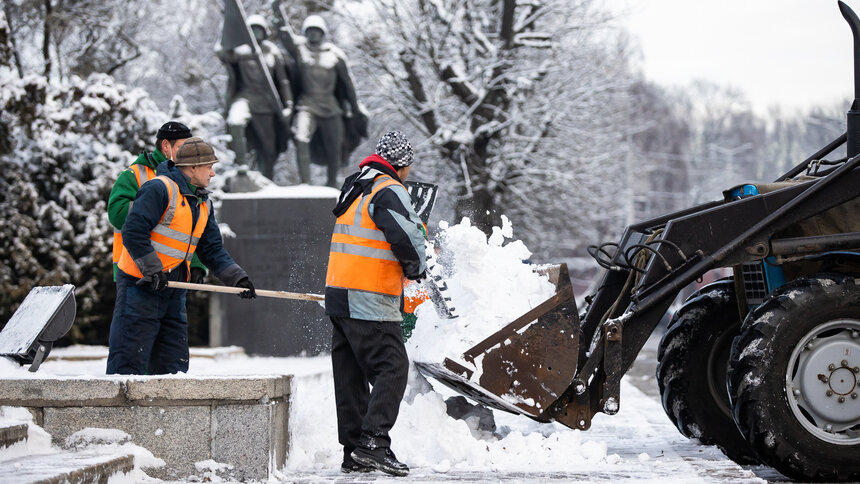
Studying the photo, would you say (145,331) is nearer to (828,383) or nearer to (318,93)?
(828,383)

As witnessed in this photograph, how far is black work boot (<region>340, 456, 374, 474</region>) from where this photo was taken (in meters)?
4.60

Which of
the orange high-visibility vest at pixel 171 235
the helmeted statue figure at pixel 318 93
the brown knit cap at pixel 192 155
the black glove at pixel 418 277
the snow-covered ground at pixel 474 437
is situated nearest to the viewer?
the snow-covered ground at pixel 474 437

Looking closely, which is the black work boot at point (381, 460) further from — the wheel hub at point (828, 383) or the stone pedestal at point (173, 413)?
the wheel hub at point (828, 383)

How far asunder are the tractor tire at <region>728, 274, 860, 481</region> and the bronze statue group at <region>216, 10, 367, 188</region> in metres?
9.14

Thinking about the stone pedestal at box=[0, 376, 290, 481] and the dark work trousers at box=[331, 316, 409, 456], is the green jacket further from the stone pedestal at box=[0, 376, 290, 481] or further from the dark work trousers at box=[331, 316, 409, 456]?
the dark work trousers at box=[331, 316, 409, 456]

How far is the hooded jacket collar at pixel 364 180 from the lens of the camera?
15.9 ft

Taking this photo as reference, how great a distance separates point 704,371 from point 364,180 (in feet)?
7.65

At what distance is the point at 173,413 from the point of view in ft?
14.4

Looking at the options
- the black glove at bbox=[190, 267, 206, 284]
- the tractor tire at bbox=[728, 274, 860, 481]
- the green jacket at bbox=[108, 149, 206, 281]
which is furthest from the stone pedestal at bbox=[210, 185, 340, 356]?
the tractor tire at bbox=[728, 274, 860, 481]

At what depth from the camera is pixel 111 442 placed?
14.3ft

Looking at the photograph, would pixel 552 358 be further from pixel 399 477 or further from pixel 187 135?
pixel 187 135

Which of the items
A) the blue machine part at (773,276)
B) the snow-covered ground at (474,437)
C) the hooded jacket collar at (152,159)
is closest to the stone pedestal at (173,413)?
the snow-covered ground at (474,437)

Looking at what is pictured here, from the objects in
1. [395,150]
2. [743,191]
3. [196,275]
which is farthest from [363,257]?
[743,191]

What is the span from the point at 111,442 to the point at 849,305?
3497 millimetres
